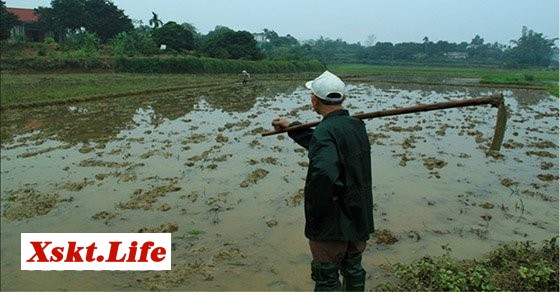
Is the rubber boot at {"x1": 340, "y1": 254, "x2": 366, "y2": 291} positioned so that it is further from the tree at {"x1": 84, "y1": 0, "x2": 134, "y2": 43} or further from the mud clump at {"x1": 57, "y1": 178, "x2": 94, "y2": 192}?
the tree at {"x1": 84, "y1": 0, "x2": 134, "y2": 43}

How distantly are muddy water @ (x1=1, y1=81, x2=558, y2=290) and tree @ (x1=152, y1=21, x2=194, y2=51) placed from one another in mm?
25905

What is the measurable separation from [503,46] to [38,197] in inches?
4420

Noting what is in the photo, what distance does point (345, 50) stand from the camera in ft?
291

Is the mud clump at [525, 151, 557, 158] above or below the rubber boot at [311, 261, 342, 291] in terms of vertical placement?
below

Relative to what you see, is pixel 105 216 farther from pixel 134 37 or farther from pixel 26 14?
pixel 26 14

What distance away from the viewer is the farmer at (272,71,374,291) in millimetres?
2256

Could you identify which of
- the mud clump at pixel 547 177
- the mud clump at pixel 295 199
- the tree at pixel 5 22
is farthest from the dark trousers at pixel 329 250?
the tree at pixel 5 22

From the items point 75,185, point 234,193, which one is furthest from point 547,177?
point 75,185

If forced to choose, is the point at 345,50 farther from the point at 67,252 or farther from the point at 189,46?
the point at 67,252

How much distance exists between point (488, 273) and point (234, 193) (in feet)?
11.4

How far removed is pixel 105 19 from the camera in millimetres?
34031

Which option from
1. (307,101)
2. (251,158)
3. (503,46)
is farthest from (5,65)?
(503,46)

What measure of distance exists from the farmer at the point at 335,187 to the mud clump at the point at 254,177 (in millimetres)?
3794
